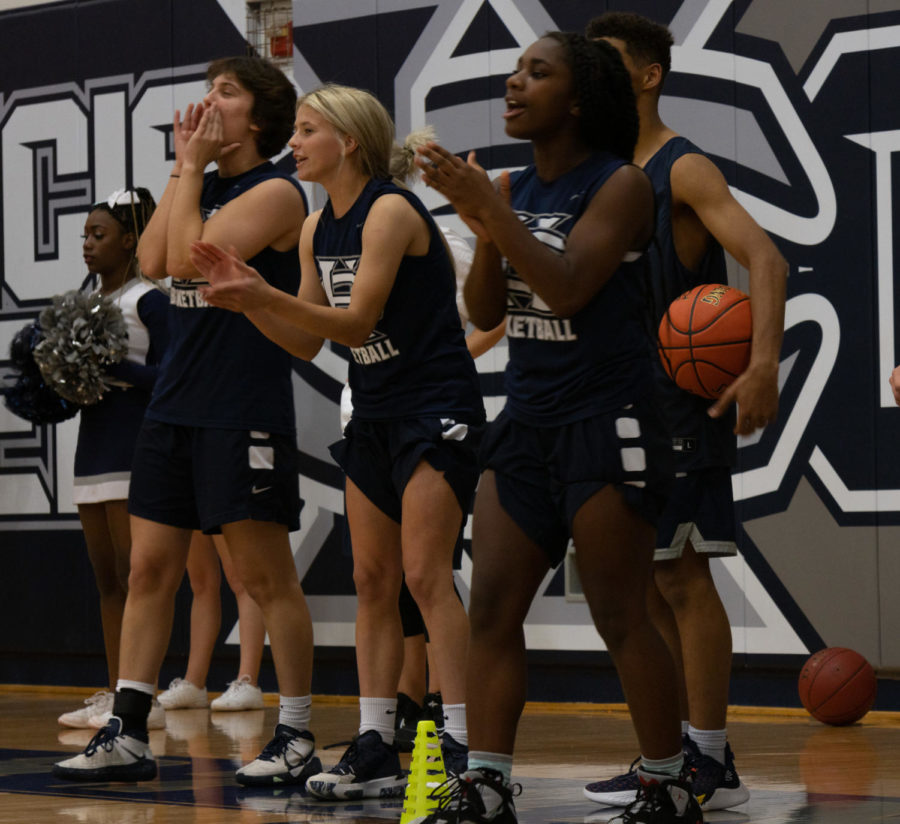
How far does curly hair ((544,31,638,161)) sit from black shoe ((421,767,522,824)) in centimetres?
133

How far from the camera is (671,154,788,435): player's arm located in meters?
3.45

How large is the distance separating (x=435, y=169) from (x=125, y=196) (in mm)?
3415

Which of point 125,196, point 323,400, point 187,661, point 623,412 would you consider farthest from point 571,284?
point 187,661

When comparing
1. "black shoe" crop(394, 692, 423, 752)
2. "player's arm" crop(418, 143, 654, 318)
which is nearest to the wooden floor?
"black shoe" crop(394, 692, 423, 752)

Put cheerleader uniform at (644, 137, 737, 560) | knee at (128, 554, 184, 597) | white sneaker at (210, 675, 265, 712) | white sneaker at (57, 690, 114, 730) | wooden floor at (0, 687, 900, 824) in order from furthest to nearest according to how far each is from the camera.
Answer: white sneaker at (210, 675, 265, 712), white sneaker at (57, 690, 114, 730), knee at (128, 554, 184, 597), cheerleader uniform at (644, 137, 737, 560), wooden floor at (0, 687, 900, 824)

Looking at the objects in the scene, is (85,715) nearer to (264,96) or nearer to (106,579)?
(106,579)

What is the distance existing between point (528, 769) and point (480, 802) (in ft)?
5.65

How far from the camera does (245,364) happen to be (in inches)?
174

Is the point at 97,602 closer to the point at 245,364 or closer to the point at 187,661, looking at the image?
the point at 187,661

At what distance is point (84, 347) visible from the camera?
19.3 feet

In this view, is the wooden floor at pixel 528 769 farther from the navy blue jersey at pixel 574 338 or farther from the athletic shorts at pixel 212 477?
the navy blue jersey at pixel 574 338

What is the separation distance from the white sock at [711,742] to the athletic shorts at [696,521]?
0.44m

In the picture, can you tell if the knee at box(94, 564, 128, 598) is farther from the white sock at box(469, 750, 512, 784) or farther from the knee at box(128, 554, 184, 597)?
the white sock at box(469, 750, 512, 784)

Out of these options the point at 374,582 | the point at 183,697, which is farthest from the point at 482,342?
the point at 183,697
